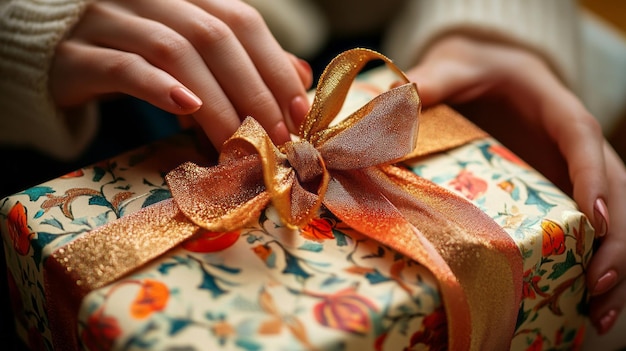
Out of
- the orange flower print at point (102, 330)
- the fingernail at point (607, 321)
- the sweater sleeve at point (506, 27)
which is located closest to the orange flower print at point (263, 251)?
the orange flower print at point (102, 330)

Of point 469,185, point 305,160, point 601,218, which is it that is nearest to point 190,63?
point 305,160

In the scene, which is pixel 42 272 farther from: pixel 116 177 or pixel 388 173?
pixel 388 173

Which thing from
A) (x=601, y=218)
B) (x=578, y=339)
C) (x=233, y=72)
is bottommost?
(x=578, y=339)

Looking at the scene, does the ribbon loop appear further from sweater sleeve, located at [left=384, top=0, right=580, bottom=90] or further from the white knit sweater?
sweater sleeve, located at [left=384, top=0, right=580, bottom=90]

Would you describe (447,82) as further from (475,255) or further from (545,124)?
(475,255)

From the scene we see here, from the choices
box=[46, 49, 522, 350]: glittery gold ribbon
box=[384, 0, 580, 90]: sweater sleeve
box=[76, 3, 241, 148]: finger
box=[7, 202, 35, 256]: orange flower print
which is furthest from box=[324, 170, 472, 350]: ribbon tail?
box=[384, 0, 580, 90]: sweater sleeve

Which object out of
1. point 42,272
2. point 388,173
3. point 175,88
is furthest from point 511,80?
point 42,272
